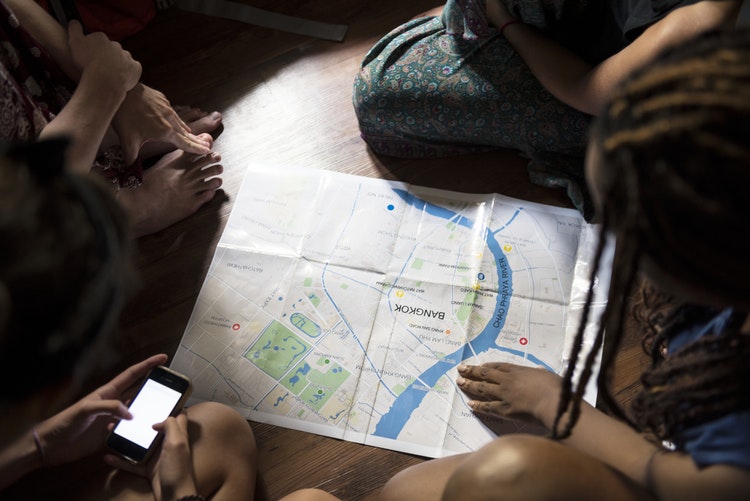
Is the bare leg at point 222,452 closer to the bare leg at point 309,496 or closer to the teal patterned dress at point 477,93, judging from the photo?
the bare leg at point 309,496

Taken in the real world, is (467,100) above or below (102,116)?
below

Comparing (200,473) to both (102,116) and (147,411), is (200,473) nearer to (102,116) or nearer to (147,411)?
(147,411)

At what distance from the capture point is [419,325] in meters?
0.98

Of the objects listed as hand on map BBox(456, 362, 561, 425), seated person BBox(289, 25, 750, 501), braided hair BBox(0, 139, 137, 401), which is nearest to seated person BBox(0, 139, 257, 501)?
braided hair BBox(0, 139, 137, 401)

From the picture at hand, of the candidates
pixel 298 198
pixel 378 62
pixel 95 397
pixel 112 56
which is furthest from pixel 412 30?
pixel 95 397

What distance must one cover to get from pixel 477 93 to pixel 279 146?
382mm

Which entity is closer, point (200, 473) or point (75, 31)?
point (200, 473)

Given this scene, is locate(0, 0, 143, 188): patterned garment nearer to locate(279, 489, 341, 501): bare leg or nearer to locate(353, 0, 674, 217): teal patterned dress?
locate(353, 0, 674, 217): teal patterned dress

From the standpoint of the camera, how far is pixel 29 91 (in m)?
0.94

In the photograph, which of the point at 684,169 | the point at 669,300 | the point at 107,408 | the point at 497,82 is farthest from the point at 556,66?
the point at 107,408

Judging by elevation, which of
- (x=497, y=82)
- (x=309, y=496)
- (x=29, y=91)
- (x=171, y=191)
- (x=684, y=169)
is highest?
(x=684, y=169)

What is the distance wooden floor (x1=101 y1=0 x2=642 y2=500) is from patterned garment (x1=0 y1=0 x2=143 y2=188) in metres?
0.16

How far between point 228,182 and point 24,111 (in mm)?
360

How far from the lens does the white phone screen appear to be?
87cm
